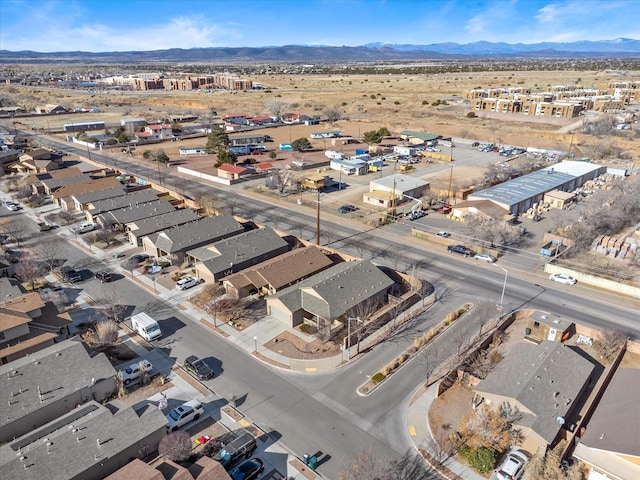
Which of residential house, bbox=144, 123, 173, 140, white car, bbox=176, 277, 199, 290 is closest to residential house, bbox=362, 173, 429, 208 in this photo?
white car, bbox=176, 277, 199, 290

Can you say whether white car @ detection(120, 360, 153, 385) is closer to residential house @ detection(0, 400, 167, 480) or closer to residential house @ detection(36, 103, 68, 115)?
residential house @ detection(0, 400, 167, 480)

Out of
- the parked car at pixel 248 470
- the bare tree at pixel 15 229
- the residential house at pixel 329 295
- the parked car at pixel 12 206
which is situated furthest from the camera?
the parked car at pixel 12 206

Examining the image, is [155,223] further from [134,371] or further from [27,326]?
[134,371]

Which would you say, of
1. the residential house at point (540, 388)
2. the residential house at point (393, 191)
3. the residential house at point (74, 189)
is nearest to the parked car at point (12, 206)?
the residential house at point (74, 189)

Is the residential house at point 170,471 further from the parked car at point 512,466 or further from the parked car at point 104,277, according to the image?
the parked car at point 104,277

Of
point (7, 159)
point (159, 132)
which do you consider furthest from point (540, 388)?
point (159, 132)

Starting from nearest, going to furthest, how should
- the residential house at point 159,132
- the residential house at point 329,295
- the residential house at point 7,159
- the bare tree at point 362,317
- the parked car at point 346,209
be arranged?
the bare tree at point 362,317
the residential house at point 329,295
the parked car at point 346,209
the residential house at point 7,159
the residential house at point 159,132

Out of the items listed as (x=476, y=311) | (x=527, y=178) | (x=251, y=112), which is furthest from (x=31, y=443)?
(x=251, y=112)
